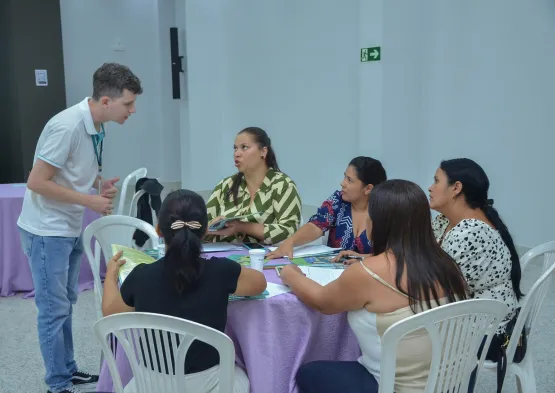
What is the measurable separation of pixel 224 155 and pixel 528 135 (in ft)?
12.1

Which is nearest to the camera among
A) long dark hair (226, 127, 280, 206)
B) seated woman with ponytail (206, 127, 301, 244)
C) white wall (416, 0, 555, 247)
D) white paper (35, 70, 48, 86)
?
seated woman with ponytail (206, 127, 301, 244)

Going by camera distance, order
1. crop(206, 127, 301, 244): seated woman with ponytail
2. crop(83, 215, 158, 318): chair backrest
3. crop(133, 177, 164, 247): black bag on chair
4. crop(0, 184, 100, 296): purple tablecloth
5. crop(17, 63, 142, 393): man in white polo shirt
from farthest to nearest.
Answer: crop(0, 184, 100, 296): purple tablecloth
crop(133, 177, 164, 247): black bag on chair
crop(206, 127, 301, 244): seated woman with ponytail
crop(83, 215, 158, 318): chair backrest
crop(17, 63, 142, 393): man in white polo shirt

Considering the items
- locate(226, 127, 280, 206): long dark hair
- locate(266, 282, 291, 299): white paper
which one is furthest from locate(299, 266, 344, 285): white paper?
locate(226, 127, 280, 206): long dark hair

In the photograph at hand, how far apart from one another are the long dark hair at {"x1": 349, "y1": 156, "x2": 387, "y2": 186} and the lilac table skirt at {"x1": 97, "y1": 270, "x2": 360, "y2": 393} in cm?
92

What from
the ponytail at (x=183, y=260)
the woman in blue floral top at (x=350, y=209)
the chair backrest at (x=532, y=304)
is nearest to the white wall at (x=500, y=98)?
the woman in blue floral top at (x=350, y=209)

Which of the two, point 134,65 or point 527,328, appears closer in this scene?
point 527,328

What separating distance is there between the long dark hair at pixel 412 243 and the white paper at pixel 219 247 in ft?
2.92

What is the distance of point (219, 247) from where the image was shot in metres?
2.54

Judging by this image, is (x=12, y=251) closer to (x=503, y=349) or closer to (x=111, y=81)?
(x=111, y=81)

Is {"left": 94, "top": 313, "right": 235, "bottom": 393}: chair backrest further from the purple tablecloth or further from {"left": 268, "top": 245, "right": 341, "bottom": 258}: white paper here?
the purple tablecloth

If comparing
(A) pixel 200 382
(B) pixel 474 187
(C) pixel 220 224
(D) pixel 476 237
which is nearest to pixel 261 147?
(C) pixel 220 224

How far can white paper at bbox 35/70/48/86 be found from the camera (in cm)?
641

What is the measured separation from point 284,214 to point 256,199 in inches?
6.4

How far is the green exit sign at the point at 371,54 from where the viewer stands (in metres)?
4.86
